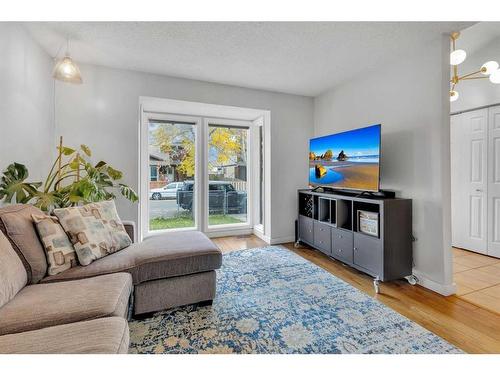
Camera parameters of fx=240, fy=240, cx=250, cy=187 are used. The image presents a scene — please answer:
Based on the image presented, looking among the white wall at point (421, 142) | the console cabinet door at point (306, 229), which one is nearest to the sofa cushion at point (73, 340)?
the white wall at point (421, 142)

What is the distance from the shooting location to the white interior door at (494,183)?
3.02m

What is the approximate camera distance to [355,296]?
2094mm

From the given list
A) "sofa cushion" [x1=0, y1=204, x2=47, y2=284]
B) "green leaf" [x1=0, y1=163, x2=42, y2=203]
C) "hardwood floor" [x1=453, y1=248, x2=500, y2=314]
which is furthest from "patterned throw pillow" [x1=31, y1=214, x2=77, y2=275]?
"hardwood floor" [x1=453, y1=248, x2=500, y2=314]

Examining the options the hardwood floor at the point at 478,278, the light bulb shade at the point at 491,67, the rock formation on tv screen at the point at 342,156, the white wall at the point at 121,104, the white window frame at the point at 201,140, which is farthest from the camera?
the white window frame at the point at 201,140

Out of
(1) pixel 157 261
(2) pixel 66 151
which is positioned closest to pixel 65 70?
(2) pixel 66 151

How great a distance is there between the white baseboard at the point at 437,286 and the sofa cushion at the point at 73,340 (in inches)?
100

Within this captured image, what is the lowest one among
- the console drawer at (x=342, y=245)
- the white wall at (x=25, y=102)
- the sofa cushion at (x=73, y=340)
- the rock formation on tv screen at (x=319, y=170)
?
the console drawer at (x=342, y=245)

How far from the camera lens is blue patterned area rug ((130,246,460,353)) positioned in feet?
4.83

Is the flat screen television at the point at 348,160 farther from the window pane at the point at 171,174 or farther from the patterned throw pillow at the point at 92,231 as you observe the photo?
the patterned throw pillow at the point at 92,231

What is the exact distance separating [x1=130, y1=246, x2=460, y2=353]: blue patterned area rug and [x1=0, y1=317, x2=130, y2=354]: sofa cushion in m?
0.60

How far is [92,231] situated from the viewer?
1.78 meters

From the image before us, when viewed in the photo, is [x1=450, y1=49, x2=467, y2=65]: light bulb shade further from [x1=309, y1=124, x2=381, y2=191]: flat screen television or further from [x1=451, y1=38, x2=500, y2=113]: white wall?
[x1=451, y1=38, x2=500, y2=113]: white wall
